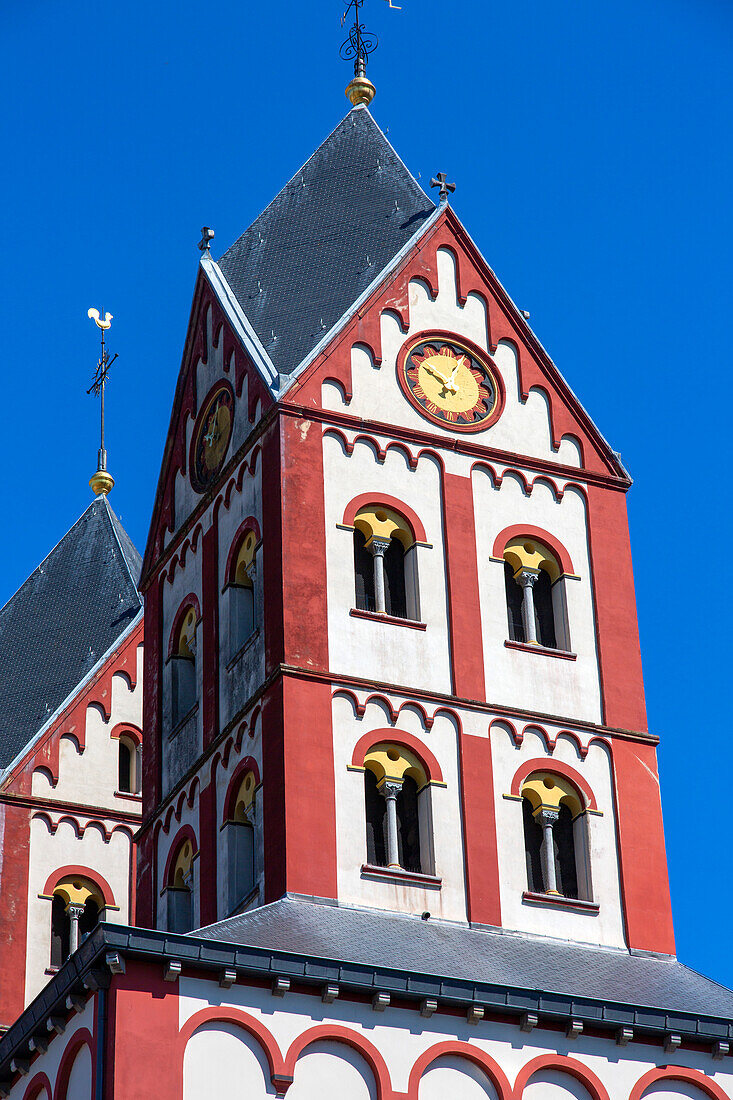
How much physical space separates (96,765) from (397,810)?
51.8 ft

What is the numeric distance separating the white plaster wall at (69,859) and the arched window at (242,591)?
11.6m

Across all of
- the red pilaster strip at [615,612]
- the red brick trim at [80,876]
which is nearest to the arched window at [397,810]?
the red pilaster strip at [615,612]

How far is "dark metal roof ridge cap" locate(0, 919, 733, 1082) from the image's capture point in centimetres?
3822

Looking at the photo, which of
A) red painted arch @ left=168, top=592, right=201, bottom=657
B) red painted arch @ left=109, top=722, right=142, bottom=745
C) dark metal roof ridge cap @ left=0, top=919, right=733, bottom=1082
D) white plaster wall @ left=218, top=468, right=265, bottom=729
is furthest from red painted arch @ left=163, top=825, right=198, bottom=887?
red painted arch @ left=109, top=722, right=142, bottom=745

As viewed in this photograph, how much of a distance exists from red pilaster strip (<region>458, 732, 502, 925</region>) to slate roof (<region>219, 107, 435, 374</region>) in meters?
7.98

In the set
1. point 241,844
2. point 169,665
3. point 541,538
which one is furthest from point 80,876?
point 541,538

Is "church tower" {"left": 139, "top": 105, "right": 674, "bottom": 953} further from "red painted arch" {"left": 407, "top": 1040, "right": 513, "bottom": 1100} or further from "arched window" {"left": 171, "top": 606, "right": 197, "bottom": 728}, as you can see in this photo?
"red painted arch" {"left": 407, "top": 1040, "right": 513, "bottom": 1100}

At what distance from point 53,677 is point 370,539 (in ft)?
51.2

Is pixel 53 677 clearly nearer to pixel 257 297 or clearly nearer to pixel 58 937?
pixel 58 937

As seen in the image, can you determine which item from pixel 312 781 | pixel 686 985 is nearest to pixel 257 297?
pixel 312 781

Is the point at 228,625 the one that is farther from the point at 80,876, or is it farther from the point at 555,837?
the point at 80,876

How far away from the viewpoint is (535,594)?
1923 inches

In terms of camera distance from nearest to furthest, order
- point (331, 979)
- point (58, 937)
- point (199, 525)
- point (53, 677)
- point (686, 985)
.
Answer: point (331, 979) → point (686, 985) → point (199, 525) → point (58, 937) → point (53, 677)

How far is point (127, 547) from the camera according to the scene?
213 feet
